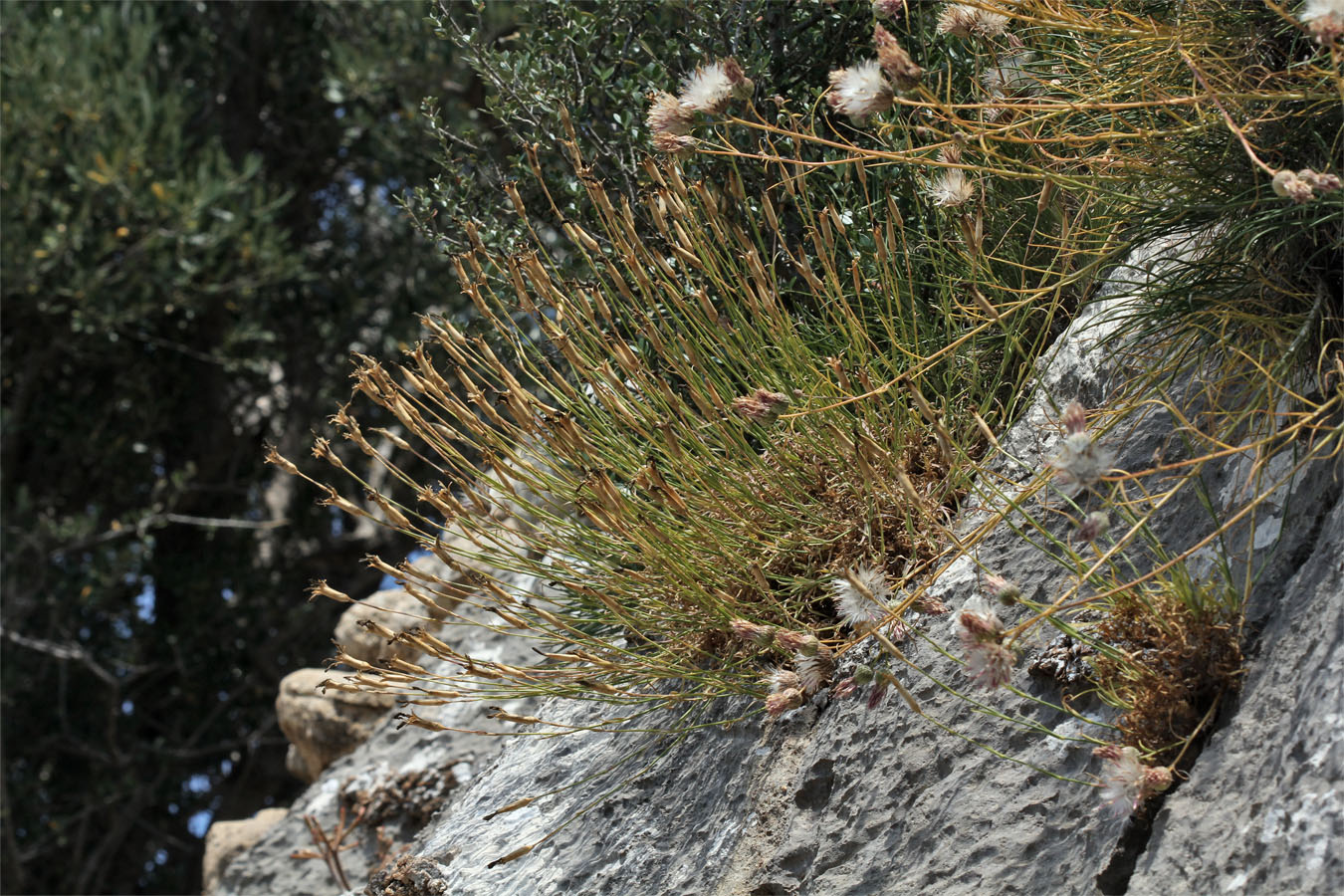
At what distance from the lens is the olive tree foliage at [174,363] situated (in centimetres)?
583

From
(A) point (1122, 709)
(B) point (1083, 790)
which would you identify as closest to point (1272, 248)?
(A) point (1122, 709)

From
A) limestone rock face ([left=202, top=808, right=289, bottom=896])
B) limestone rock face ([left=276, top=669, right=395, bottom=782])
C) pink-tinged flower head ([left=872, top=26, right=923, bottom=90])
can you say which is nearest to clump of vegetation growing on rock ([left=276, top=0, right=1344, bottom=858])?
pink-tinged flower head ([left=872, top=26, right=923, bottom=90])

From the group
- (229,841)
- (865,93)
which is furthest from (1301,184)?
(229,841)

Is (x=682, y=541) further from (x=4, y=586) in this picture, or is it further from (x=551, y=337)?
(x=4, y=586)

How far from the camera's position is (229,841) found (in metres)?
3.93

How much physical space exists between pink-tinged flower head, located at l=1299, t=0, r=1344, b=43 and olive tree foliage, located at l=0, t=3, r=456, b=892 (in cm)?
517

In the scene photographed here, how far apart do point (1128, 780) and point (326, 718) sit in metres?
3.02

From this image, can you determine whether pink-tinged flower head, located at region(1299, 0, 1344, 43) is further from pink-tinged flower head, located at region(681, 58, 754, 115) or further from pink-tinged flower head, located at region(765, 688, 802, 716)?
pink-tinged flower head, located at region(765, 688, 802, 716)

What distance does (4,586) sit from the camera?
239 inches

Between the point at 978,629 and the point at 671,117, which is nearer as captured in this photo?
the point at 978,629

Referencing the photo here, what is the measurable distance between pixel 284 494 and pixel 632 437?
5.36 meters

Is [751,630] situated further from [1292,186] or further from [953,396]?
[1292,186]

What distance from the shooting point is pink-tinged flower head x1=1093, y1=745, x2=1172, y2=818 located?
139 centimetres

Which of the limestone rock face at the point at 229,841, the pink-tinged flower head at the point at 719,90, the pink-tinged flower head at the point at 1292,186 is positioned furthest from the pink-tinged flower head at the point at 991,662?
the limestone rock face at the point at 229,841
